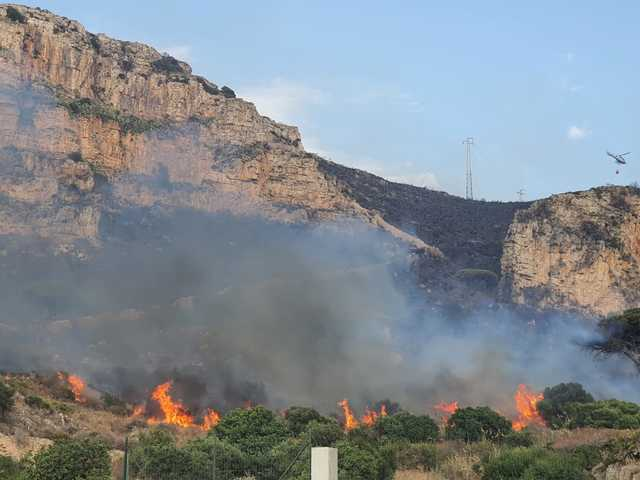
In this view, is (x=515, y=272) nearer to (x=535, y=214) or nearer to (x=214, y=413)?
(x=535, y=214)

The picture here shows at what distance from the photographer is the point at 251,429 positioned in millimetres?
34594

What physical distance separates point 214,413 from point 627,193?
54243 millimetres

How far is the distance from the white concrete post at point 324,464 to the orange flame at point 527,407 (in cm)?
4457

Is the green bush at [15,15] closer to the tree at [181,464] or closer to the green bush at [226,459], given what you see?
the green bush at [226,459]

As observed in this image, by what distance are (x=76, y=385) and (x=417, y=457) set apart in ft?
119

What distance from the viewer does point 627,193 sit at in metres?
85.8

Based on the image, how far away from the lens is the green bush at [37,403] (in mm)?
42188

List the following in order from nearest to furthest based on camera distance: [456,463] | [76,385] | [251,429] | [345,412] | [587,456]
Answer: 1. [587,456]
2. [456,463]
3. [251,429]
4. [76,385]
5. [345,412]

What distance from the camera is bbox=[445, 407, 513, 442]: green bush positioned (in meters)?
40.8

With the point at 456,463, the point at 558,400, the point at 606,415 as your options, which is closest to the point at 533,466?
the point at 456,463

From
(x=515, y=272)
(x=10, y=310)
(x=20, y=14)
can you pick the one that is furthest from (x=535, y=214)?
(x=20, y=14)

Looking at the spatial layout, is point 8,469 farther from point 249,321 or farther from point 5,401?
point 249,321

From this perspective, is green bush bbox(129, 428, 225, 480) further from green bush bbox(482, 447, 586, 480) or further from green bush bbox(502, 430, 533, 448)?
green bush bbox(502, 430, 533, 448)

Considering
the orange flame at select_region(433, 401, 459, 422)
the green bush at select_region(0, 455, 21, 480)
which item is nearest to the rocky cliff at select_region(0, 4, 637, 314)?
the orange flame at select_region(433, 401, 459, 422)
